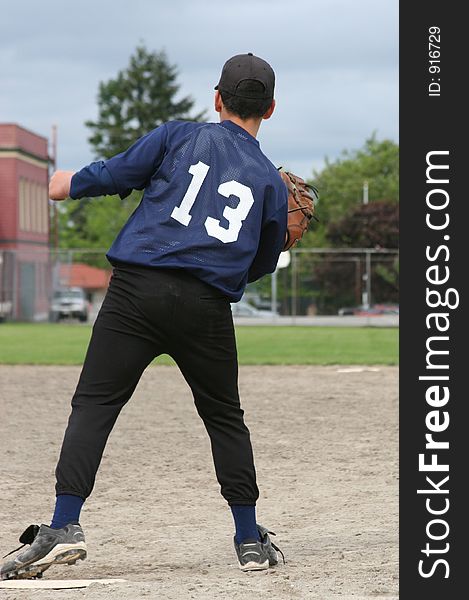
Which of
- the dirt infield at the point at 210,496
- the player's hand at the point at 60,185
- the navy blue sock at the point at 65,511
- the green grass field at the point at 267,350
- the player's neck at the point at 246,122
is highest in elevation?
the player's neck at the point at 246,122

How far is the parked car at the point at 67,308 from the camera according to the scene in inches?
1559

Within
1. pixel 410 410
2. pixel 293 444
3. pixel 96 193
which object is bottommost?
pixel 293 444

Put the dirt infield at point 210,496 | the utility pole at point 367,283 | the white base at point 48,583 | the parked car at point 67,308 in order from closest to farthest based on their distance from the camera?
the white base at point 48,583, the dirt infield at point 210,496, the utility pole at point 367,283, the parked car at point 67,308

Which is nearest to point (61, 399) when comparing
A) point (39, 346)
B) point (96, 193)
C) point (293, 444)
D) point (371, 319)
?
point (293, 444)

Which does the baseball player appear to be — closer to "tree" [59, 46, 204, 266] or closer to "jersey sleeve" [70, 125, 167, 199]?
"jersey sleeve" [70, 125, 167, 199]

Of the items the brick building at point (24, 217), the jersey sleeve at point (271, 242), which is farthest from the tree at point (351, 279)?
the jersey sleeve at point (271, 242)

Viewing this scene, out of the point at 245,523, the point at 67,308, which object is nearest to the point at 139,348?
the point at 245,523

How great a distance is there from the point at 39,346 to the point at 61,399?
11100mm

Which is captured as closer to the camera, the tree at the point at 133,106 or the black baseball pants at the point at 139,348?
the black baseball pants at the point at 139,348

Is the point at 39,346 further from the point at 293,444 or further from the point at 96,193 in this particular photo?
the point at 96,193

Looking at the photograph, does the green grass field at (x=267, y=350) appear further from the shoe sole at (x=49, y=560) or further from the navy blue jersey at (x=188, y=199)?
the shoe sole at (x=49, y=560)

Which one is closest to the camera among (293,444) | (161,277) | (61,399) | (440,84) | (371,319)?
(440,84)

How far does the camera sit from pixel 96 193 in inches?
182

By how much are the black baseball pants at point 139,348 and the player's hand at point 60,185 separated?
35 centimetres
